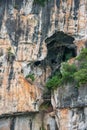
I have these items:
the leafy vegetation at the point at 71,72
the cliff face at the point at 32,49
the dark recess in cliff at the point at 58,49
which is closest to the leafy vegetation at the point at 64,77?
the leafy vegetation at the point at 71,72

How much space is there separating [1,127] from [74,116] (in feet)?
9.93

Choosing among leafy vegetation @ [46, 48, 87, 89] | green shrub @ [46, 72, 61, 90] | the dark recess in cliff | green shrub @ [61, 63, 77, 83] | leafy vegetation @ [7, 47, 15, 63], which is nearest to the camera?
leafy vegetation @ [46, 48, 87, 89]

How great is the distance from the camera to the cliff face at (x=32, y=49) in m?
16.7

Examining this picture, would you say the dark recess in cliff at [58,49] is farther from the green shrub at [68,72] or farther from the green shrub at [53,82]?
the green shrub at [68,72]

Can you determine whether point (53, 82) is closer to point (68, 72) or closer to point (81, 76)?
point (68, 72)

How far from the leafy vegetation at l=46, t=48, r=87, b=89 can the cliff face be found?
0.37 metres

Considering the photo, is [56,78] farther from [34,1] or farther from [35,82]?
[34,1]

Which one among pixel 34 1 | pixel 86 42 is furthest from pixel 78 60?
pixel 34 1

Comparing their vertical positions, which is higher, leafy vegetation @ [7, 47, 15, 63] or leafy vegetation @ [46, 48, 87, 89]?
leafy vegetation @ [7, 47, 15, 63]

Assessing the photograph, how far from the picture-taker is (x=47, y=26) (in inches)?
678

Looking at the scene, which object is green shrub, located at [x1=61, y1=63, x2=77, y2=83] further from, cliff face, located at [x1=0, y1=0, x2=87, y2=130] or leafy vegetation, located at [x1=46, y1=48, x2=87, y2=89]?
cliff face, located at [x1=0, y1=0, x2=87, y2=130]

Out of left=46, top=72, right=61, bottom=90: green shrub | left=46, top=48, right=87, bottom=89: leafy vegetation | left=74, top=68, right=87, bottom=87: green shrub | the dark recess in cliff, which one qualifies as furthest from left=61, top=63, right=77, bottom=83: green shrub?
the dark recess in cliff

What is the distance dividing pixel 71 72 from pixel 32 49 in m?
1.94

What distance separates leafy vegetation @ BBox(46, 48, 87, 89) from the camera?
15.7 meters
